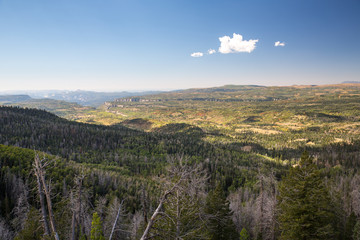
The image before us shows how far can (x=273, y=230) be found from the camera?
27.9 m

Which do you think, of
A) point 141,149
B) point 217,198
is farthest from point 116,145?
point 217,198

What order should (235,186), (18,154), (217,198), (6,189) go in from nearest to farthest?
(217,198), (6,189), (18,154), (235,186)

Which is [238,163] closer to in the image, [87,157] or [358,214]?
[358,214]

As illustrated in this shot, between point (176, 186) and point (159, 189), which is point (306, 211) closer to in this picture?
point (176, 186)

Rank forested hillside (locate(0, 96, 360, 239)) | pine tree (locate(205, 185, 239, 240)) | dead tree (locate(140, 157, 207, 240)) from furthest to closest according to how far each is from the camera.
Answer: pine tree (locate(205, 185, 239, 240)) → forested hillside (locate(0, 96, 360, 239)) → dead tree (locate(140, 157, 207, 240))

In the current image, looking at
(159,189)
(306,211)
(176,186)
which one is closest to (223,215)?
(306,211)

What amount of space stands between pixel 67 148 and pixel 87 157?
23.6 meters

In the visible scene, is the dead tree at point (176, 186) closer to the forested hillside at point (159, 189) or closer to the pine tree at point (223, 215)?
the forested hillside at point (159, 189)

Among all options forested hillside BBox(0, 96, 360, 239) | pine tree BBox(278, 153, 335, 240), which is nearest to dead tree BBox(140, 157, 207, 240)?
forested hillside BBox(0, 96, 360, 239)

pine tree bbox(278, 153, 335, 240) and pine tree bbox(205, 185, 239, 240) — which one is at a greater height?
pine tree bbox(278, 153, 335, 240)

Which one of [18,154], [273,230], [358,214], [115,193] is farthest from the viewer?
[18,154]

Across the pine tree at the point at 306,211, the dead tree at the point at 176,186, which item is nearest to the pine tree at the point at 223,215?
the pine tree at the point at 306,211

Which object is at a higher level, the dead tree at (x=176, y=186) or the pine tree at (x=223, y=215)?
the dead tree at (x=176, y=186)

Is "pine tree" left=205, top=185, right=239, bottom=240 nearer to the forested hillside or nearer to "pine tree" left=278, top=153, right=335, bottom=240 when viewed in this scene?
the forested hillside
